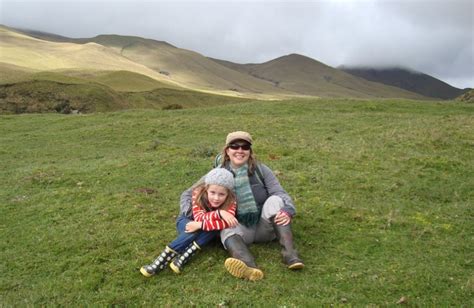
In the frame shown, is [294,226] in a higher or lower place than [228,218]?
lower

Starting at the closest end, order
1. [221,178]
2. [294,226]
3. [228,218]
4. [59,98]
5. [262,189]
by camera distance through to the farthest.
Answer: [228,218] → [221,178] → [262,189] → [294,226] → [59,98]

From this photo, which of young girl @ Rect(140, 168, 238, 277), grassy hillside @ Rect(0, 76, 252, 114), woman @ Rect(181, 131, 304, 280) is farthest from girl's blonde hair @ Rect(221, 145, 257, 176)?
grassy hillside @ Rect(0, 76, 252, 114)

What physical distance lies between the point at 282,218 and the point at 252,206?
0.73 meters

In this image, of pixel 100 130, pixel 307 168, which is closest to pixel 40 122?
pixel 100 130

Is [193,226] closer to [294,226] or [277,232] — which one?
[277,232]

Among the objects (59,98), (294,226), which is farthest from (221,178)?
(59,98)

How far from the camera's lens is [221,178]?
9352 mm

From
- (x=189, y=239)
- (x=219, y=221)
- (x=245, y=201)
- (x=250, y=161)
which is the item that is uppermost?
(x=250, y=161)

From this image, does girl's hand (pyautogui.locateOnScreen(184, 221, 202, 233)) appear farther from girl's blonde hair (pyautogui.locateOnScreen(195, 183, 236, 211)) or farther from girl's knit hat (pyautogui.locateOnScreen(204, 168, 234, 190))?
girl's knit hat (pyautogui.locateOnScreen(204, 168, 234, 190))

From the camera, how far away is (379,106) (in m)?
41.7

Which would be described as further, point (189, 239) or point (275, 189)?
point (275, 189)

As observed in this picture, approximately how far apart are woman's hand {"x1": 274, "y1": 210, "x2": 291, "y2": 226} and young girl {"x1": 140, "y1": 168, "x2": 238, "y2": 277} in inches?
38.3

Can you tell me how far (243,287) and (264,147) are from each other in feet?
46.0

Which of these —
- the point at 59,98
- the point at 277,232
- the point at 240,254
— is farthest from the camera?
the point at 59,98
